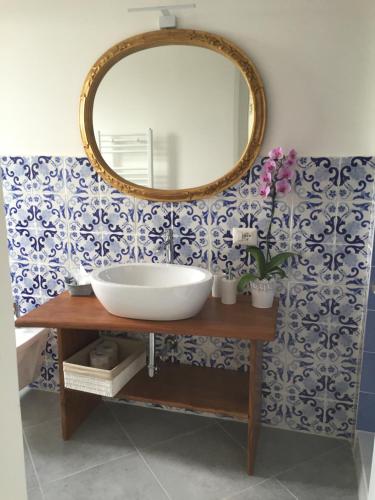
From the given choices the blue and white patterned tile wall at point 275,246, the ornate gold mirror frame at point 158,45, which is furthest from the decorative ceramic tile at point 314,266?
the ornate gold mirror frame at point 158,45

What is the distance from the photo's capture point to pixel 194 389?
6.81 feet

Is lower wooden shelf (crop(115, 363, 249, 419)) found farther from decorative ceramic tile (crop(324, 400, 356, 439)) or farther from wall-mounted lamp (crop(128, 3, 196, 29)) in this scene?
wall-mounted lamp (crop(128, 3, 196, 29))

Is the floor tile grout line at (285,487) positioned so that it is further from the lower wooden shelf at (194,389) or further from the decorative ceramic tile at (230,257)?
the decorative ceramic tile at (230,257)

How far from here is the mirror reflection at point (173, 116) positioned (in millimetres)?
2027

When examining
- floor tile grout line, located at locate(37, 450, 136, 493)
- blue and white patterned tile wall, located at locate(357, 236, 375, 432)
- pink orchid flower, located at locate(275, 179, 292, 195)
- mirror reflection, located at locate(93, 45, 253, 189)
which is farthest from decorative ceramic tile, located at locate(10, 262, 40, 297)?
blue and white patterned tile wall, located at locate(357, 236, 375, 432)

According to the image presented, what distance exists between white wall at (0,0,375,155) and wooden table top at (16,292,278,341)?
76 cm

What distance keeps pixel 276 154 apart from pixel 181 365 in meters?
1.19

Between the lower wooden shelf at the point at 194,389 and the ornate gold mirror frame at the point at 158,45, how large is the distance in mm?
892

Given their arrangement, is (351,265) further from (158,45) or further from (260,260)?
(158,45)

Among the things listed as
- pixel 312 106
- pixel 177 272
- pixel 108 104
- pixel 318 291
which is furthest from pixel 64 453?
pixel 312 106

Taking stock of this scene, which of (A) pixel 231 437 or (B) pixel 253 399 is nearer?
(B) pixel 253 399

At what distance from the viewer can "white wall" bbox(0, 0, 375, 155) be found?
6.09ft

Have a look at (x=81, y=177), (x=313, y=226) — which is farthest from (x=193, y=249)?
(x=81, y=177)

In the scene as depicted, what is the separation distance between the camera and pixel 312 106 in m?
1.92
